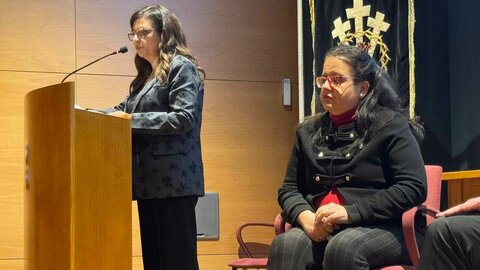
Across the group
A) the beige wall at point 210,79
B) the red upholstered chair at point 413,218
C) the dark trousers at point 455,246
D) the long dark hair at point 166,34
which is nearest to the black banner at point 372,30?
the beige wall at point 210,79

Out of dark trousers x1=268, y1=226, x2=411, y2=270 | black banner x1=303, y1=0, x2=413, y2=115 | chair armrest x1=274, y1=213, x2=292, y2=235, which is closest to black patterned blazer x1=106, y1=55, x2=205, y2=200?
chair armrest x1=274, y1=213, x2=292, y2=235

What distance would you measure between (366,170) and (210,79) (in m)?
2.13

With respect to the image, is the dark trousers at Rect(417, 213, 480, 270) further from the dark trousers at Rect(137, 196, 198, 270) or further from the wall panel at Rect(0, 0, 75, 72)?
the wall panel at Rect(0, 0, 75, 72)

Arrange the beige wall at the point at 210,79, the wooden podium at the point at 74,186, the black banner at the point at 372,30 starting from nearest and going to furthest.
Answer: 1. the wooden podium at the point at 74,186
2. the black banner at the point at 372,30
3. the beige wall at the point at 210,79

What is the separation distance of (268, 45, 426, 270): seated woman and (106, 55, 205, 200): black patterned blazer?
0.39 metres

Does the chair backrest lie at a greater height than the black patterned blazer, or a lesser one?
lesser

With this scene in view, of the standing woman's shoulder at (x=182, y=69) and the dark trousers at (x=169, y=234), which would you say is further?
the standing woman's shoulder at (x=182, y=69)

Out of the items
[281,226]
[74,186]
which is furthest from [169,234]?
[74,186]

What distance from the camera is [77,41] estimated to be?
430cm

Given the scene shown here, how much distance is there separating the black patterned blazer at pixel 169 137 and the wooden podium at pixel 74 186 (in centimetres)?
21

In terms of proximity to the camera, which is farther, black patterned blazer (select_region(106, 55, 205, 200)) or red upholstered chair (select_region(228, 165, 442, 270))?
black patterned blazer (select_region(106, 55, 205, 200))

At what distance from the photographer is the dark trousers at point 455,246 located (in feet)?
6.75

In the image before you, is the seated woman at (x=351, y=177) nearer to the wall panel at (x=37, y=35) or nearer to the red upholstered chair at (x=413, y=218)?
the red upholstered chair at (x=413, y=218)

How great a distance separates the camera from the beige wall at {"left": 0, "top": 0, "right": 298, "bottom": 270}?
4.19 meters
